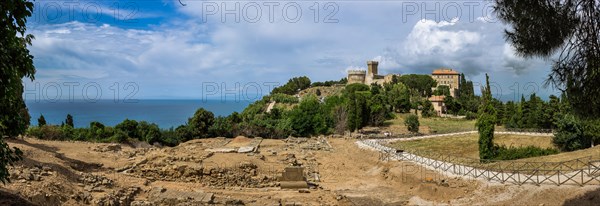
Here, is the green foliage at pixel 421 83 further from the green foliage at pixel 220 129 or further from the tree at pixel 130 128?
the tree at pixel 130 128

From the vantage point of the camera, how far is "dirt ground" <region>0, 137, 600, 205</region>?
1565cm

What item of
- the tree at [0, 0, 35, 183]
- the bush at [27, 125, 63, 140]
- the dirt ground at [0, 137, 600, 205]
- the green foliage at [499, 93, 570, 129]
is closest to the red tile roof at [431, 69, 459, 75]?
the green foliage at [499, 93, 570, 129]

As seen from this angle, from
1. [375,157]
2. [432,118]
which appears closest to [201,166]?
[375,157]

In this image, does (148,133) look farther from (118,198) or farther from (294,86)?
(294,86)

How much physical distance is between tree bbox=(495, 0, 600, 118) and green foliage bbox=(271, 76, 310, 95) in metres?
110

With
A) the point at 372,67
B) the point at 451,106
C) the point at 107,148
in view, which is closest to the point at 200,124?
the point at 107,148

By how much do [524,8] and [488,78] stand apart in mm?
25193

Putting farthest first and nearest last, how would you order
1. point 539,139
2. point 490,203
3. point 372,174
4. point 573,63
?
point 539,139, point 372,174, point 490,203, point 573,63

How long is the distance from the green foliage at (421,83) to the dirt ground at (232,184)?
7980 centimetres

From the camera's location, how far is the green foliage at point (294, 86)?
121 m

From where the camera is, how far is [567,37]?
10789 mm

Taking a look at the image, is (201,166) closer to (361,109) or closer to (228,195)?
(228,195)

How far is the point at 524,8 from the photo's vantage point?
10938mm

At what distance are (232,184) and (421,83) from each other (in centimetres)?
9295
